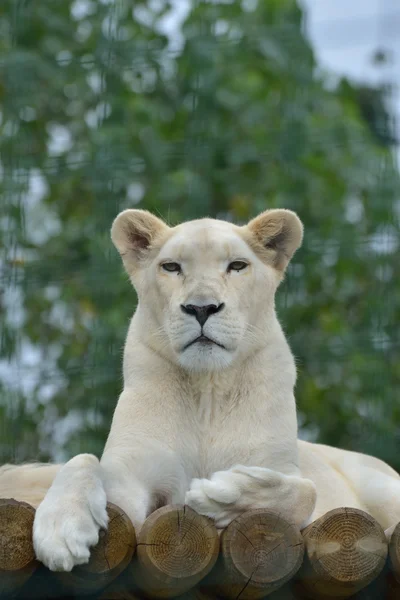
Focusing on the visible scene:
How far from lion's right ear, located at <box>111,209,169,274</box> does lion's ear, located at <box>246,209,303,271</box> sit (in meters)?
0.23

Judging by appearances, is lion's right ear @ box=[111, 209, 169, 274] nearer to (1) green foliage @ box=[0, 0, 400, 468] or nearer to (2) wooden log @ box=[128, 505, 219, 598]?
(2) wooden log @ box=[128, 505, 219, 598]

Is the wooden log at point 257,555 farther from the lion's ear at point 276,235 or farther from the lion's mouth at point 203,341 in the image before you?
the lion's ear at point 276,235

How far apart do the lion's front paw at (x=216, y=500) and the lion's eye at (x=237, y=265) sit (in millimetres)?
585

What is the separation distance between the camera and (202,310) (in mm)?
2770

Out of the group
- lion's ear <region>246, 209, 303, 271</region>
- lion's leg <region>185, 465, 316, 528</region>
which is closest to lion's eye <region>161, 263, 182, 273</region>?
lion's ear <region>246, 209, 303, 271</region>

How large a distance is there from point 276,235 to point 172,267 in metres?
0.32

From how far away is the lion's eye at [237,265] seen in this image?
9.57 feet

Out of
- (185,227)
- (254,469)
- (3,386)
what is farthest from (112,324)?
(254,469)

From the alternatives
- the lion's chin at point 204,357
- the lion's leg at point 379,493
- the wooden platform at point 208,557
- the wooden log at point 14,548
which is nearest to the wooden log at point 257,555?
the wooden platform at point 208,557

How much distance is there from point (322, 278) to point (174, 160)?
888 millimetres

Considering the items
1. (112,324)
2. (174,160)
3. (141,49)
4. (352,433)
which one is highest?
(141,49)

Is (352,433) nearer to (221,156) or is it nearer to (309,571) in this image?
(221,156)

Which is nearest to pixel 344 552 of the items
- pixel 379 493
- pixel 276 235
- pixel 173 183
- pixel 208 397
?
pixel 208 397

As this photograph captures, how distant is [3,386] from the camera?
5.37 meters
